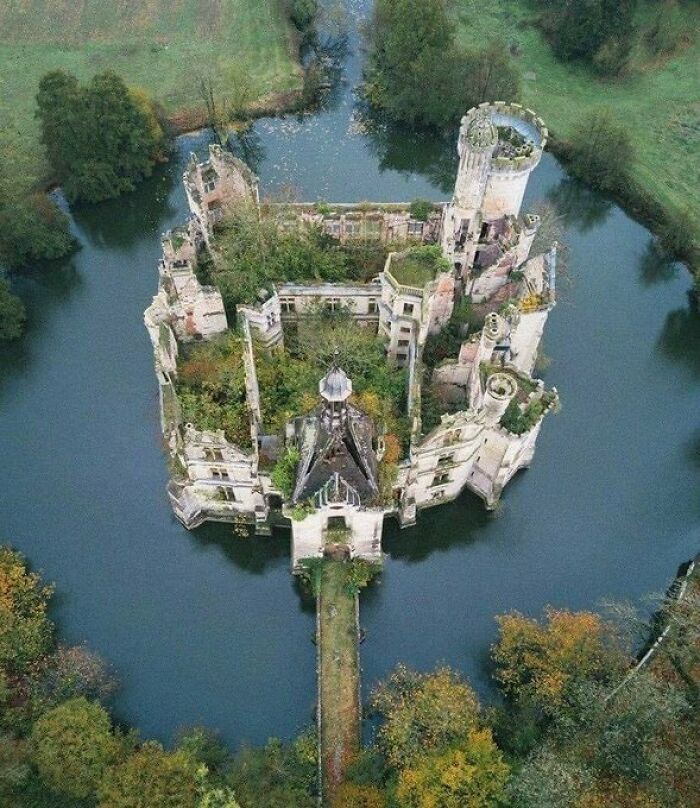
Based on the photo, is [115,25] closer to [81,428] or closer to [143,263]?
[143,263]

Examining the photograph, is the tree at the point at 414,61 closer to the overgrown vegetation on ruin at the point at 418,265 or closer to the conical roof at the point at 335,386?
the overgrown vegetation on ruin at the point at 418,265

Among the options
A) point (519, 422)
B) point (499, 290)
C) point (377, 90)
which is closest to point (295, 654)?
point (519, 422)

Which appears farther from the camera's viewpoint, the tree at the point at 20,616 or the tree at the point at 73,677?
the tree at the point at 20,616

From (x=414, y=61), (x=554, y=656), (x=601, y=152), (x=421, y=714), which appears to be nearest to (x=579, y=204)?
(x=601, y=152)

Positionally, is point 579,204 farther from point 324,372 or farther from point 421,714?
point 421,714

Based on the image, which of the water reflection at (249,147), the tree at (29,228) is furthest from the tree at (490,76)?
the tree at (29,228)

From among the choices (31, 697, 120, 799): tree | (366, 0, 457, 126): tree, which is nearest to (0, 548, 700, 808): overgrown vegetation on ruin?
(31, 697, 120, 799): tree

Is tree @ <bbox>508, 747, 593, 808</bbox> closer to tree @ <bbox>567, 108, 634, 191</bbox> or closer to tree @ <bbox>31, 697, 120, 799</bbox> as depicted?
tree @ <bbox>31, 697, 120, 799</bbox>
